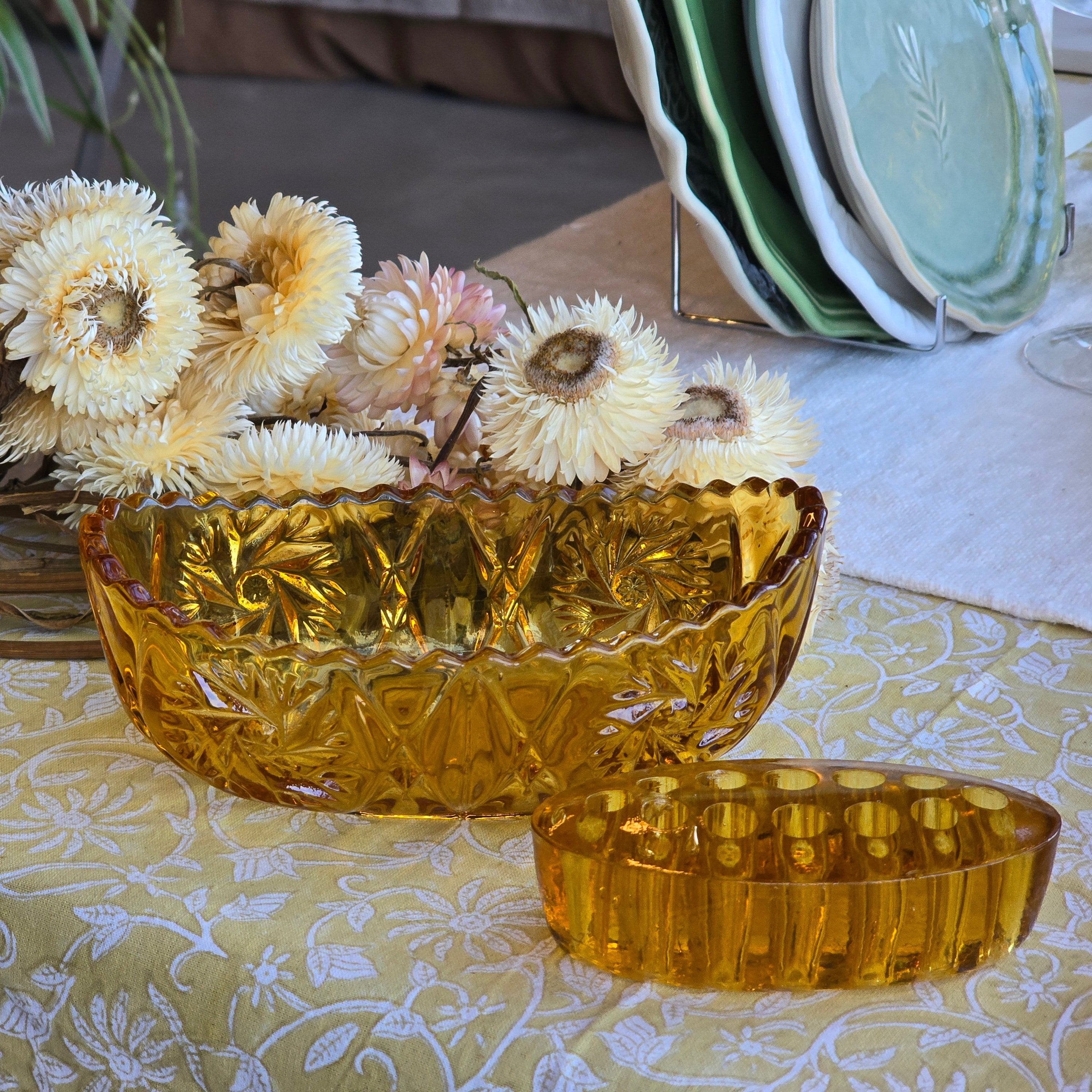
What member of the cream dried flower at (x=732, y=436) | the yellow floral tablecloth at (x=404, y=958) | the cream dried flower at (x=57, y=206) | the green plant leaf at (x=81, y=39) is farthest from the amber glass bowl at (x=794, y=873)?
the green plant leaf at (x=81, y=39)

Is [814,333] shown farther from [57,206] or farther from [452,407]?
[57,206]

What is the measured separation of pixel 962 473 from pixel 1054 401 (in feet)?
0.36

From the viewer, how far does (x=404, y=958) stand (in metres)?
0.33

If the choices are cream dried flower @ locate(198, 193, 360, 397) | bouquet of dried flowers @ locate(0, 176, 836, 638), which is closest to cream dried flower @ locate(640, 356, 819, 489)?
bouquet of dried flowers @ locate(0, 176, 836, 638)

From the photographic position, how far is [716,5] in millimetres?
689

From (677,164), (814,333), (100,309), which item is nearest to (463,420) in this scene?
(100,309)

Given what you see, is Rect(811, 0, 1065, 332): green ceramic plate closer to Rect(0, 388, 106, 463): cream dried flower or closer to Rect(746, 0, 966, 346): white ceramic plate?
Rect(746, 0, 966, 346): white ceramic plate

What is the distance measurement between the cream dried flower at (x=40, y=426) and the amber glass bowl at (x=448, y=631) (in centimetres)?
6

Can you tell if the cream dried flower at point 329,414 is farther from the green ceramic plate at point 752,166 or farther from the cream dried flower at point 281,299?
the green ceramic plate at point 752,166

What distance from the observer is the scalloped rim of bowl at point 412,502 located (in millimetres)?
329

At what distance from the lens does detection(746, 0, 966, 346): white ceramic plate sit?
2.19 ft

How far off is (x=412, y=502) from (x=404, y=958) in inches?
6.6

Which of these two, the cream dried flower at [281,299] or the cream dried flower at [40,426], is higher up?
the cream dried flower at [281,299]

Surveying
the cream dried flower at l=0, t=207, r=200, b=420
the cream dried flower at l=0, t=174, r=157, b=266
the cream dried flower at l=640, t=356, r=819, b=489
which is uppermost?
the cream dried flower at l=0, t=174, r=157, b=266
